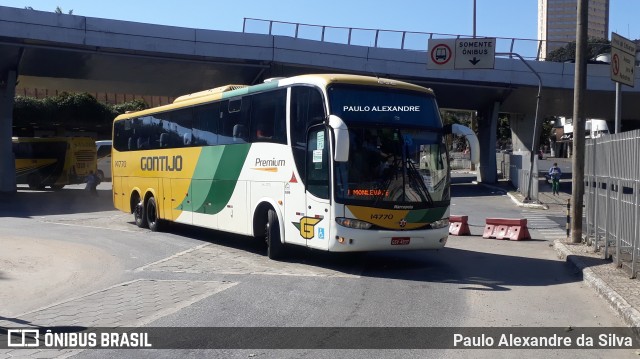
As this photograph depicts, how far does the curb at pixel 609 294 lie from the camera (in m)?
8.60

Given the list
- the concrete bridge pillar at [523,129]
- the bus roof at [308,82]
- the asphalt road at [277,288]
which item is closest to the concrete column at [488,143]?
A: the concrete bridge pillar at [523,129]

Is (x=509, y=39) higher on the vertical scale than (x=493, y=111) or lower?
higher

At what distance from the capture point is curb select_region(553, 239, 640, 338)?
28.2 ft

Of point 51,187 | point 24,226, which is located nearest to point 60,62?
point 51,187

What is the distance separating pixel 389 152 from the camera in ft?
41.8

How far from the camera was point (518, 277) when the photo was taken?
1294 cm

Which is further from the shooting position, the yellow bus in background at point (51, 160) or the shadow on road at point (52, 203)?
the yellow bus in background at point (51, 160)

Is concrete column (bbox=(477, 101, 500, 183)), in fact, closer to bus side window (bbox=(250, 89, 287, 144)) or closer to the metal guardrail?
the metal guardrail

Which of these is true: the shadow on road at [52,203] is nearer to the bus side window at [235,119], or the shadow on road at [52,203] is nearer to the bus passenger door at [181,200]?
the bus passenger door at [181,200]

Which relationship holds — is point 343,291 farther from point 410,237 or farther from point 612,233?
point 612,233

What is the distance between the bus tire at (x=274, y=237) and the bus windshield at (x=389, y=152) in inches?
90.1

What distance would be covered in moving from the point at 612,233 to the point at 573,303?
127 inches

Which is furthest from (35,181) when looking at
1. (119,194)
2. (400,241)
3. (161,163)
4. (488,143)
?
(400,241)

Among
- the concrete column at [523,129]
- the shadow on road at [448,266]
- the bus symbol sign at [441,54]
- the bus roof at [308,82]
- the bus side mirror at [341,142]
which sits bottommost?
the shadow on road at [448,266]
